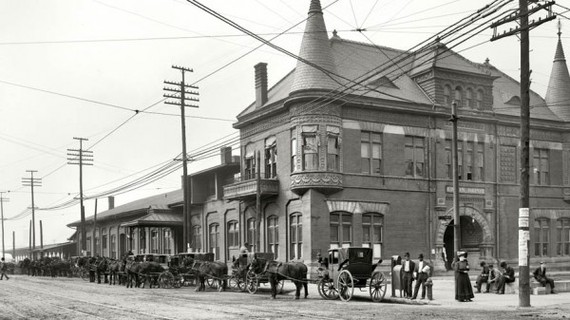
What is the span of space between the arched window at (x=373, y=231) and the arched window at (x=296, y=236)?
3.53 meters

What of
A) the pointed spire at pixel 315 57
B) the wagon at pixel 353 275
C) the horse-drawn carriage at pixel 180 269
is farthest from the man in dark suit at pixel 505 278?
the pointed spire at pixel 315 57

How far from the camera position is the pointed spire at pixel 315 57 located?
36.7 meters

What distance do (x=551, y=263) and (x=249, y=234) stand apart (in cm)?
1936

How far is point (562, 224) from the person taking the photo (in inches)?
1769

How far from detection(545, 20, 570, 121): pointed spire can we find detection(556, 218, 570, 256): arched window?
22.8ft

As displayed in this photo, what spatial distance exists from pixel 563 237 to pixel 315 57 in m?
21.4

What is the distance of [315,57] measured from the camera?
1441 inches

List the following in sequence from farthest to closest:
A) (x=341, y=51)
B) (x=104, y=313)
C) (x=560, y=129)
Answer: (x=560, y=129)
(x=341, y=51)
(x=104, y=313)

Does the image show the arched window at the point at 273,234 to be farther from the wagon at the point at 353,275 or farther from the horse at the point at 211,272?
the wagon at the point at 353,275

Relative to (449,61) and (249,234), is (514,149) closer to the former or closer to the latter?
(449,61)

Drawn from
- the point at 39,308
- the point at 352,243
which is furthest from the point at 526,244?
the point at 352,243

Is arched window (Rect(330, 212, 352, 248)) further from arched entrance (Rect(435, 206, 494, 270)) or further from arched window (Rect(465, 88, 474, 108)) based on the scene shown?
arched window (Rect(465, 88, 474, 108))

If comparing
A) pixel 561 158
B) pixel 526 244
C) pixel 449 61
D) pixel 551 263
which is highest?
pixel 449 61

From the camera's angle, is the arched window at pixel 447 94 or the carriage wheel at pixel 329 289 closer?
the carriage wheel at pixel 329 289
